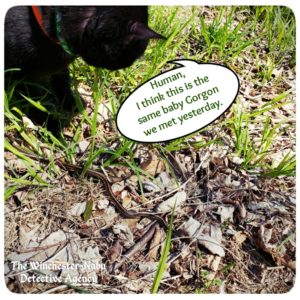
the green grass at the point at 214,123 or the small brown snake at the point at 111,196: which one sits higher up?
the green grass at the point at 214,123

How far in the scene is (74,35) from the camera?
884 mm

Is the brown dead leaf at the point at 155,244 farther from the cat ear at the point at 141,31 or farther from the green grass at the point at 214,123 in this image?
the cat ear at the point at 141,31

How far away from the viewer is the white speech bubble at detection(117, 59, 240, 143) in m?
0.94

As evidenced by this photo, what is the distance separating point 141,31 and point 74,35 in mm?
135

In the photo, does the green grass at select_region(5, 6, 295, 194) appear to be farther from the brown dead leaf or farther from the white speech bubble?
the brown dead leaf

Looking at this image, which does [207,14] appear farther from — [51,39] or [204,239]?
[204,239]

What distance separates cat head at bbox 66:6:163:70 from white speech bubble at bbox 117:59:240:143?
0.09 meters

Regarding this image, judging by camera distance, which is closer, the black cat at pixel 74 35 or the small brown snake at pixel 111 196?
the black cat at pixel 74 35

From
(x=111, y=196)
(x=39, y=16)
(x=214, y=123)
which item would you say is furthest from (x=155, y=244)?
(x=39, y=16)

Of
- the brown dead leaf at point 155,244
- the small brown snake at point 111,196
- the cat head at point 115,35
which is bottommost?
the brown dead leaf at point 155,244

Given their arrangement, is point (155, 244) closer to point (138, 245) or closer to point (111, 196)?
point (138, 245)

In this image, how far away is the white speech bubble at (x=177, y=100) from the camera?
94 centimetres

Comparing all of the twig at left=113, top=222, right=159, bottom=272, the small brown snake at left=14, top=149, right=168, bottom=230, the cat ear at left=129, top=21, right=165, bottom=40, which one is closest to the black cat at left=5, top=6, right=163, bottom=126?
the cat ear at left=129, top=21, right=165, bottom=40

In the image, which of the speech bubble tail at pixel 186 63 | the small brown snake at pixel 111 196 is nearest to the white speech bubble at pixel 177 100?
the speech bubble tail at pixel 186 63
